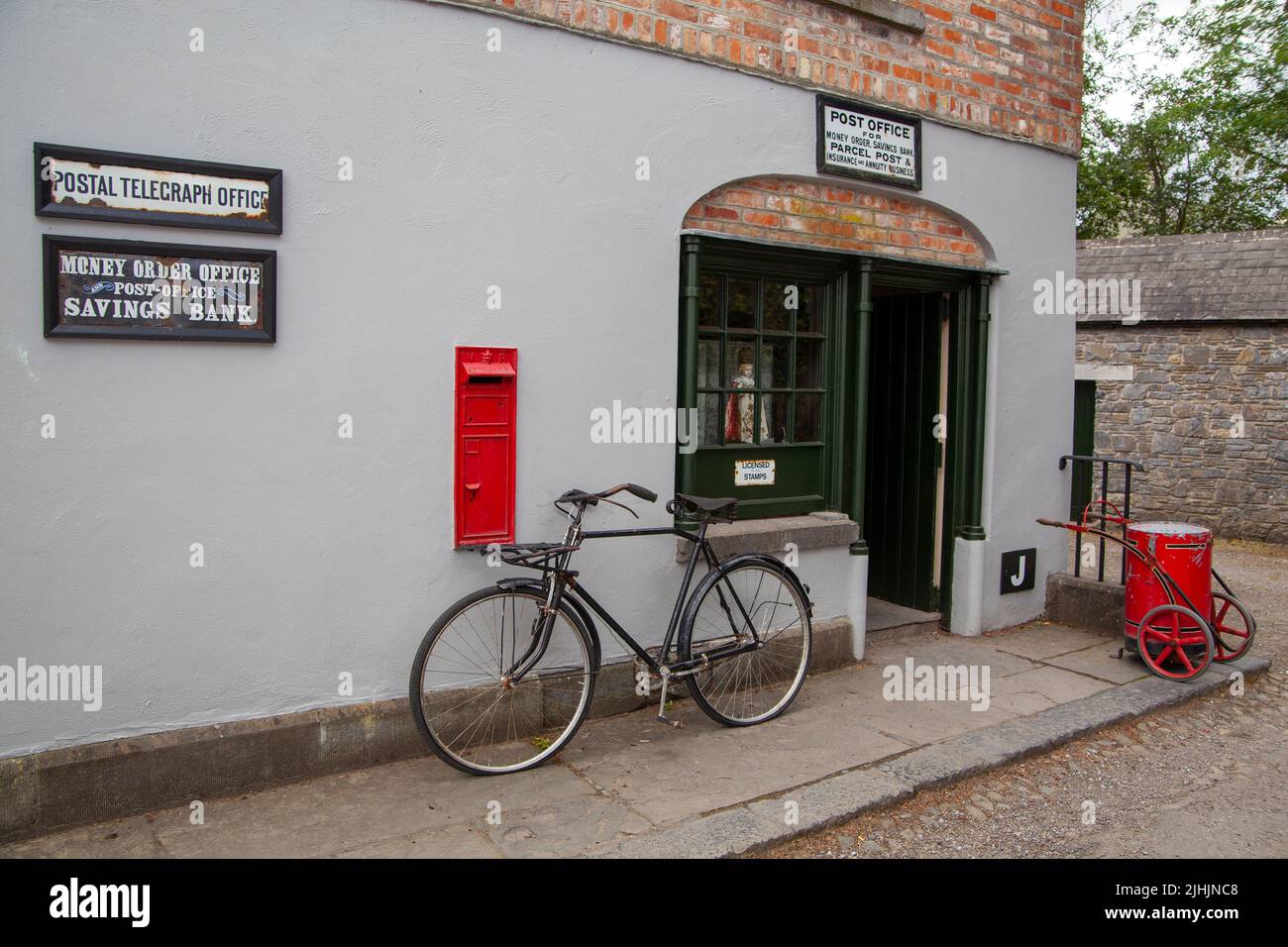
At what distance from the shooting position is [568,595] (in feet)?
14.6

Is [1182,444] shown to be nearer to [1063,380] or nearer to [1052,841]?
[1063,380]

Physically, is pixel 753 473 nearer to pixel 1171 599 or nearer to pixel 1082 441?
pixel 1171 599

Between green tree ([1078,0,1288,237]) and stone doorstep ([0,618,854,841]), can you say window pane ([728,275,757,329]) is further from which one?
green tree ([1078,0,1288,237])

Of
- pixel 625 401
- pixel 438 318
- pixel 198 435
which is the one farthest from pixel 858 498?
pixel 198 435

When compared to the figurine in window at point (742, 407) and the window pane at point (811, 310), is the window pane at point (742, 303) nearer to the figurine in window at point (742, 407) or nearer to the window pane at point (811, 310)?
the figurine in window at point (742, 407)

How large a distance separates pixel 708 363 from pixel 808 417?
0.87 m

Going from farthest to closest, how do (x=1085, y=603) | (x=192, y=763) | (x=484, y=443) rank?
(x=1085, y=603)
(x=484, y=443)
(x=192, y=763)

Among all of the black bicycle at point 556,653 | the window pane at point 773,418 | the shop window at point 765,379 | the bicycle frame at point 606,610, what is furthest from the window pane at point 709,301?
the bicycle frame at point 606,610

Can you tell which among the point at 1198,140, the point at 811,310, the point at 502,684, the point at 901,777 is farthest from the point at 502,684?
the point at 1198,140

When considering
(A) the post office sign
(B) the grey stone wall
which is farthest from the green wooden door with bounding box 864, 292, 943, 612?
(B) the grey stone wall

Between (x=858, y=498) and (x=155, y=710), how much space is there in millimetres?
4046

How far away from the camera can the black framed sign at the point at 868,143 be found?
5.79 metres

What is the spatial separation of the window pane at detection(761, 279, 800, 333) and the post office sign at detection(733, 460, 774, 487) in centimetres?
78

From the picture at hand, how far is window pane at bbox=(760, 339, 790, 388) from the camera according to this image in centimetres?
582
